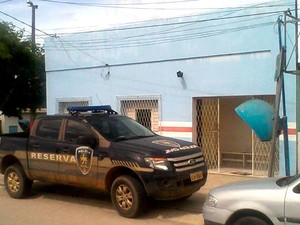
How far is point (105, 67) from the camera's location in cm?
1359

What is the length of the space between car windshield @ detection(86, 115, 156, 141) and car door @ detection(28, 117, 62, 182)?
0.87m

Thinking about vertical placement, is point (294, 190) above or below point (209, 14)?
below

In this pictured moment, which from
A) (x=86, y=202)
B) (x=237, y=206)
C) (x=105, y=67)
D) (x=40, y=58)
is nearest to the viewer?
(x=237, y=206)

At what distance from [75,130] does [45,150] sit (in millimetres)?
803

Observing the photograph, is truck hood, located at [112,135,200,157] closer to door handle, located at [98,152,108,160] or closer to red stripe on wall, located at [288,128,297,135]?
door handle, located at [98,152,108,160]

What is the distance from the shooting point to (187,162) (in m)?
7.11

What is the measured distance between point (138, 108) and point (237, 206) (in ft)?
26.5

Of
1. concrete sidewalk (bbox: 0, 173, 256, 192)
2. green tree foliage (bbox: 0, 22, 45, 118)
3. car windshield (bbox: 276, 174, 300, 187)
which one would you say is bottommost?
concrete sidewalk (bbox: 0, 173, 256, 192)

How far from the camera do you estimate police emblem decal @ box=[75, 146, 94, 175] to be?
751 cm

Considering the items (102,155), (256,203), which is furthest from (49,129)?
(256,203)

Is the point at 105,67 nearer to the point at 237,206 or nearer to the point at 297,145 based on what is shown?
the point at 297,145

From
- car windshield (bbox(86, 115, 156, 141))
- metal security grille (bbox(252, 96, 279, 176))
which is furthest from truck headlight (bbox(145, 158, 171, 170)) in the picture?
metal security grille (bbox(252, 96, 279, 176))

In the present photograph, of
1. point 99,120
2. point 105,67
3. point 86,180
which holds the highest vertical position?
point 105,67

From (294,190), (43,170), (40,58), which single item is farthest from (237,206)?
(40,58)
